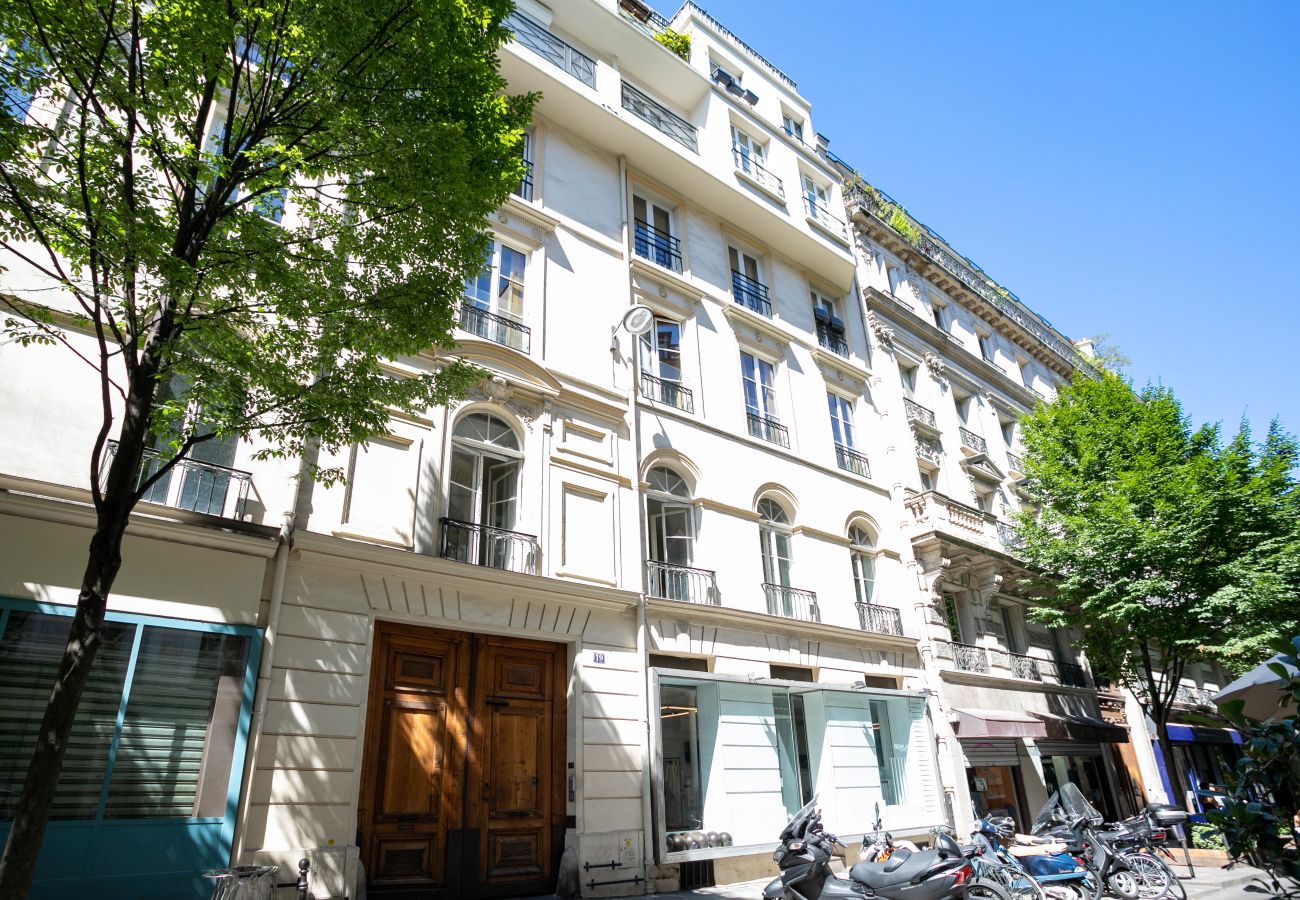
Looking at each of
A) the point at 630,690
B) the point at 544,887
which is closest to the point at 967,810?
the point at 630,690

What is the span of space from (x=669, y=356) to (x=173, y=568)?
9.45m

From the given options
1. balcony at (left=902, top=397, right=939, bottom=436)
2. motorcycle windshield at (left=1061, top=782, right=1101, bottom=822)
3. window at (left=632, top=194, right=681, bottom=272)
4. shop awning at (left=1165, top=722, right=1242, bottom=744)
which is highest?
window at (left=632, top=194, right=681, bottom=272)

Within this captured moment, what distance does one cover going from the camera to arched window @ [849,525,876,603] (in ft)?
52.8

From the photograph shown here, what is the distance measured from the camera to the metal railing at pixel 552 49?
14.5 metres

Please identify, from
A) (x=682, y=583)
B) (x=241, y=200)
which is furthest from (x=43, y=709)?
(x=682, y=583)

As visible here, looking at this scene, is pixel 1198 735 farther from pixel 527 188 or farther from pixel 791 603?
pixel 527 188

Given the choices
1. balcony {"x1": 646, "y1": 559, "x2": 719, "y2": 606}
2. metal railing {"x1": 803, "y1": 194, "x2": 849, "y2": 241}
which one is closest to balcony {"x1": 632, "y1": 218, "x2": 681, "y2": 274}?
metal railing {"x1": 803, "y1": 194, "x2": 849, "y2": 241}

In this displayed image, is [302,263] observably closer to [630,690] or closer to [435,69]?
[435,69]

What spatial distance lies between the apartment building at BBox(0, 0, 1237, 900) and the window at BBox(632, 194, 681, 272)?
8 centimetres

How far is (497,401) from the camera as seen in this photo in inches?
446

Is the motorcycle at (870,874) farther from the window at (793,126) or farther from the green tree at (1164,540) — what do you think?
the window at (793,126)

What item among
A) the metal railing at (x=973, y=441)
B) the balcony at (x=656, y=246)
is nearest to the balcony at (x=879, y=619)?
the metal railing at (x=973, y=441)

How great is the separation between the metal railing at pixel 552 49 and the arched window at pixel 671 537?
8.47 metres

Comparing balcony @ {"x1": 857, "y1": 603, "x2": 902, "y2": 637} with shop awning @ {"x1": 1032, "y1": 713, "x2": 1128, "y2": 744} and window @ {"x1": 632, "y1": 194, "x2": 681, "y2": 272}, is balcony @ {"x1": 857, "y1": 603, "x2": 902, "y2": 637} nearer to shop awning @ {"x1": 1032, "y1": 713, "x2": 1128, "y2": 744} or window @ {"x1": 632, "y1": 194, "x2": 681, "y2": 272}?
shop awning @ {"x1": 1032, "y1": 713, "x2": 1128, "y2": 744}
